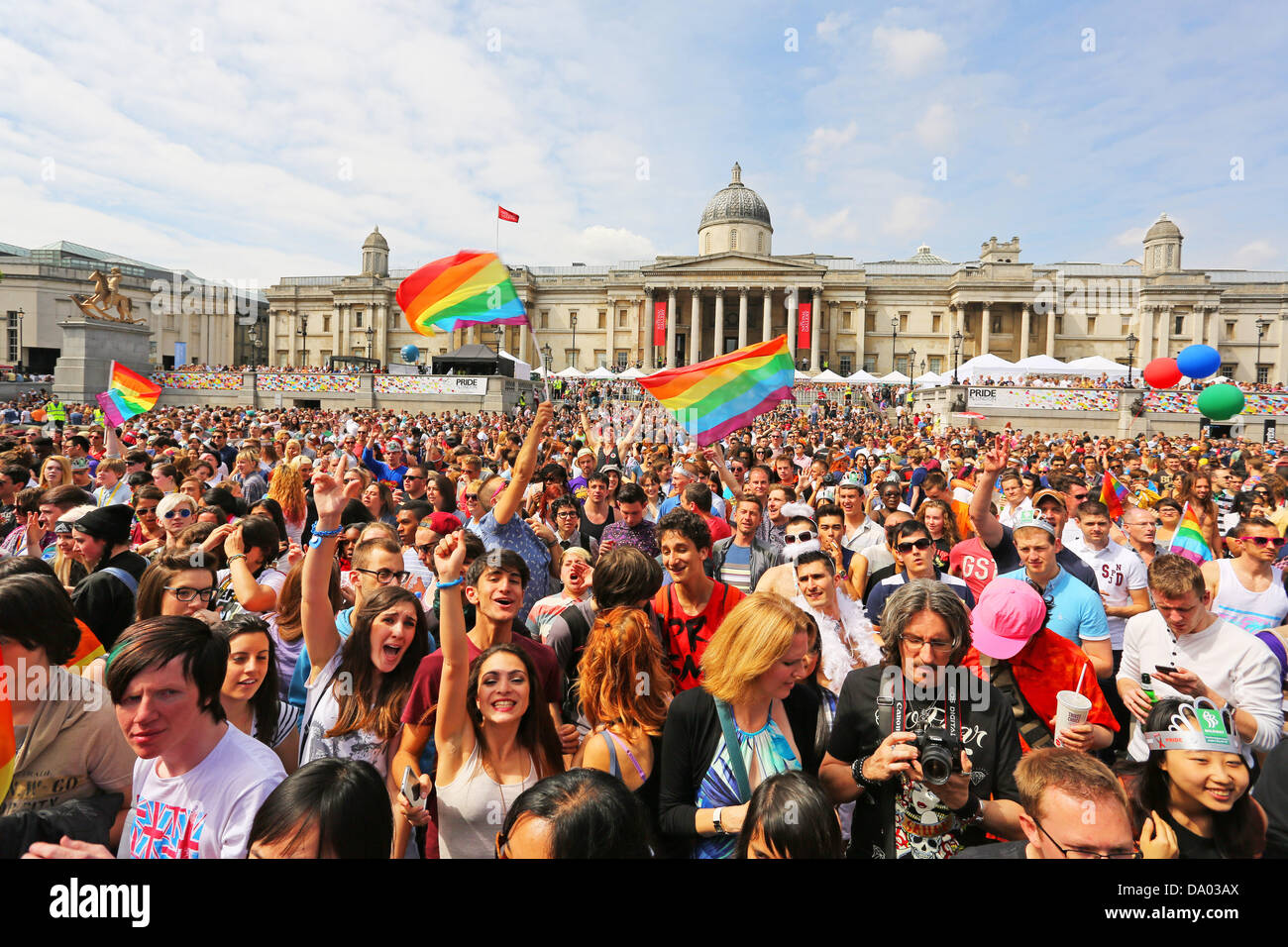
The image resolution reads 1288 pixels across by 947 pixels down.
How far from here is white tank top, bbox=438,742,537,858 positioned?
8.78 feet

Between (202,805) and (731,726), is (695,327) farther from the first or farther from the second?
(202,805)

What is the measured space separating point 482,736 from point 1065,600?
3.51m

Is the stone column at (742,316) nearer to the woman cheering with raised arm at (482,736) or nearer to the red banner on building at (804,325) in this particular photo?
the red banner on building at (804,325)

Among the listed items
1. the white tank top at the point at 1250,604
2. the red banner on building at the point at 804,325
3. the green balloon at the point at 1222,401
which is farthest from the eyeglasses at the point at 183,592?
the red banner on building at the point at 804,325

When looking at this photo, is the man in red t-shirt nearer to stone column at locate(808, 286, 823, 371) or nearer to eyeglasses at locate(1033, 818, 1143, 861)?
eyeglasses at locate(1033, 818, 1143, 861)

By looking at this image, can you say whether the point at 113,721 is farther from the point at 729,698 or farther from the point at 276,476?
the point at 276,476

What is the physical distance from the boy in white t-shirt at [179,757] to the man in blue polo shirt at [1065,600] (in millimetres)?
4074

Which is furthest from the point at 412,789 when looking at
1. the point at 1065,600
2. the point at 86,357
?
the point at 86,357

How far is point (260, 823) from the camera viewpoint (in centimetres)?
207

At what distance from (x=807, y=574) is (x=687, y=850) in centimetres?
169

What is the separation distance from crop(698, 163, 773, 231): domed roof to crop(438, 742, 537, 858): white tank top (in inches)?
3005

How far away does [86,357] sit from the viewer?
1235 inches

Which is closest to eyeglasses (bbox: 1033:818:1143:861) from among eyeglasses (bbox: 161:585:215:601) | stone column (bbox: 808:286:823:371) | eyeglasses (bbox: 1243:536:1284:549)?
eyeglasses (bbox: 1243:536:1284:549)
